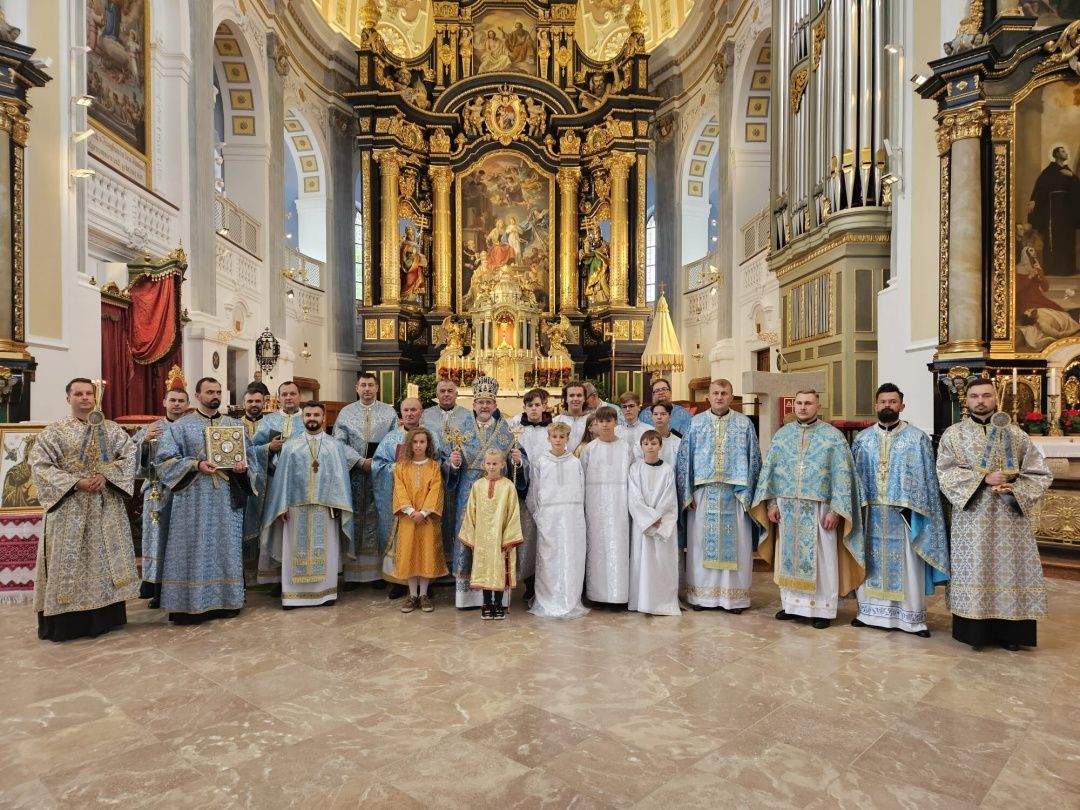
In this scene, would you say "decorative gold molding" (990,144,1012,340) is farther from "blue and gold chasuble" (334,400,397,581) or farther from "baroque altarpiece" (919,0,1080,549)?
"blue and gold chasuble" (334,400,397,581)

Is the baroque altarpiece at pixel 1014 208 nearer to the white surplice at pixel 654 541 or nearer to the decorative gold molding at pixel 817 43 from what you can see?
the decorative gold molding at pixel 817 43

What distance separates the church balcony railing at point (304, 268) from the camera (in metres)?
17.0

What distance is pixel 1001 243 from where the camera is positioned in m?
7.87

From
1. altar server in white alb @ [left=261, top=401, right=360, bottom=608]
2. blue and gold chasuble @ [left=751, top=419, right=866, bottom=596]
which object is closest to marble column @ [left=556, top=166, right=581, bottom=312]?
altar server in white alb @ [left=261, top=401, right=360, bottom=608]

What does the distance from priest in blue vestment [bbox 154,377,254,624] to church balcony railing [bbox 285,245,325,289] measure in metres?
12.0

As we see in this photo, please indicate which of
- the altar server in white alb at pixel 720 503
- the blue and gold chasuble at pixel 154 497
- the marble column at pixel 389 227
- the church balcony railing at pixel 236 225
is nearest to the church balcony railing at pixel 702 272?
the marble column at pixel 389 227

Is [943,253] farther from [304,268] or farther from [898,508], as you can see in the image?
[304,268]

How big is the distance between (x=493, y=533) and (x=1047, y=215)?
23.7 feet

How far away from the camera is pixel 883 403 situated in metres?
5.21

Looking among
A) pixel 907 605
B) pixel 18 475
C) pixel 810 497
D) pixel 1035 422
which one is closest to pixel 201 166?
pixel 18 475

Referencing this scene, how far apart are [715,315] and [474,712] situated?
14.9 meters

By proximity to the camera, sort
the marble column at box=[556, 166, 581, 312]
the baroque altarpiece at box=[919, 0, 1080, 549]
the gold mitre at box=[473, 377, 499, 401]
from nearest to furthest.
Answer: the gold mitre at box=[473, 377, 499, 401]
the baroque altarpiece at box=[919, 0, 1080, 549]
the marble column at box=[556, 166, 581, 312]

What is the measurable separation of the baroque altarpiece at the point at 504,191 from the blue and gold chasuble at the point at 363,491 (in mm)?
12582

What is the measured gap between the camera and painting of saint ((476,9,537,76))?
21.2m
